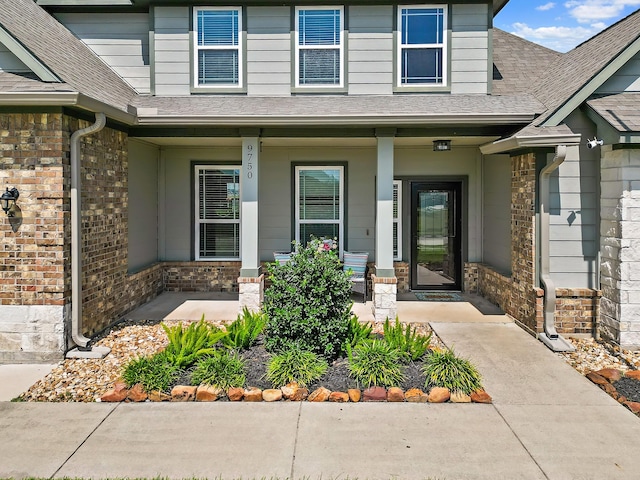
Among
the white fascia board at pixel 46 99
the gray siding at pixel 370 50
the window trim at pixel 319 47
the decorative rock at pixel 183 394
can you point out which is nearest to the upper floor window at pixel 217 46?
the window trim at pixel 319 47

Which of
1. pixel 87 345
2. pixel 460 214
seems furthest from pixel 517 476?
pixel 460 214

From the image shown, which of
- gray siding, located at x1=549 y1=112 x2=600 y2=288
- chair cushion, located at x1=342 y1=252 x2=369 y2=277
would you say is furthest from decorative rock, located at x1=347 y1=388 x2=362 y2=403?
chair cushion, located at x1=342 y1=252 x2=369 y2=277

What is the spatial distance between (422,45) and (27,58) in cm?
624

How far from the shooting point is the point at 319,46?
29.0ft

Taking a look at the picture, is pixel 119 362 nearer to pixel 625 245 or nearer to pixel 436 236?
pixel 436 236

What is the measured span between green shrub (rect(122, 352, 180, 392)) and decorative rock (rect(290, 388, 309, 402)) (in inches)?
51.9

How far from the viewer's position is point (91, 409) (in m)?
4.79

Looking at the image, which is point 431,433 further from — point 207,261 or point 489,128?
point 207,261

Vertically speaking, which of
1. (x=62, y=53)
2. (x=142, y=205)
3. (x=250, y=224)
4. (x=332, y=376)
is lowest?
(x=332, y=376)

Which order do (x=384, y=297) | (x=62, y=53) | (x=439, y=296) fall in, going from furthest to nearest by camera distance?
1. (x=439, y=296)
2. (x=384, y=297)
3. (x=62, y=53)

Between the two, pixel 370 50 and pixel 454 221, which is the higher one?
pixel 370 50

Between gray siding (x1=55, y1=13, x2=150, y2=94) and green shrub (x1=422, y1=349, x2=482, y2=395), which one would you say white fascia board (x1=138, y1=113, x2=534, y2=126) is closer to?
gray siding (x1=55, y1=13, x2=150, y2=94)

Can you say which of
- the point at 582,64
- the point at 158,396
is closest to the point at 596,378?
the point at 158,396

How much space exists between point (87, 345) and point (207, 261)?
12.6 feet
